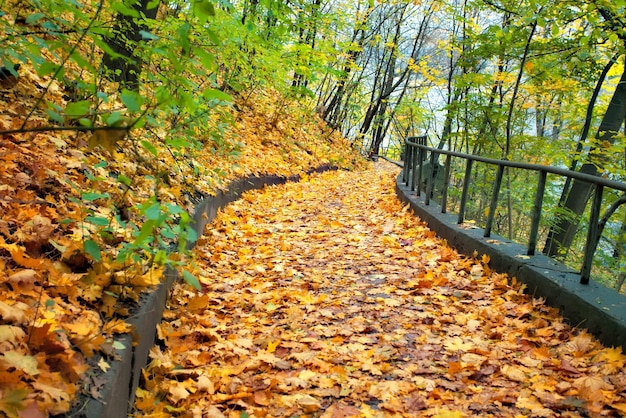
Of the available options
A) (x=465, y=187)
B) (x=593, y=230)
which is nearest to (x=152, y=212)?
(x=593, y=230)

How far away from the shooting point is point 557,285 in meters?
3.88

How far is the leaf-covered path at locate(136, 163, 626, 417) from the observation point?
8.86ft

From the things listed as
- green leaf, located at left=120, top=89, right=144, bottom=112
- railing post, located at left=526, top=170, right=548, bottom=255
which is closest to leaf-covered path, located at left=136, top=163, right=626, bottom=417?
railing post, located at left=526, top=170, right=548, bottom=255

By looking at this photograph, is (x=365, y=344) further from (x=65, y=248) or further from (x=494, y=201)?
(x=494, y=201)

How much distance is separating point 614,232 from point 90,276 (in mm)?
12262

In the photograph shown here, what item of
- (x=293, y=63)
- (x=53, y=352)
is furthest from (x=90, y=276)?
(x=293, y=63)

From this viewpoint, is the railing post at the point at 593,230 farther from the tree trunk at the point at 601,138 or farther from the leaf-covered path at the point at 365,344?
the tree trunk at the point at 601,138

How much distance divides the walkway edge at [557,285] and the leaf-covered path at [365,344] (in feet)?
0.38

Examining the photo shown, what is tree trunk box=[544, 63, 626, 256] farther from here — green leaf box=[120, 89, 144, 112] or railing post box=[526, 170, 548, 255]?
green leaf box=[120, 89, 144, 112]

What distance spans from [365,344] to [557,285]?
179 cm

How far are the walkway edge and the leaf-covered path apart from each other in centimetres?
→ 12

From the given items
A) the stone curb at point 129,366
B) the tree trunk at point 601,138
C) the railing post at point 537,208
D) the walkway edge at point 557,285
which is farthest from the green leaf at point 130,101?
the tree trunk at point 601,138

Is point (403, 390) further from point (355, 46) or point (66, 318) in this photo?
point (355, 46)

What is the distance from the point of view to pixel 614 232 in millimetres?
11211
